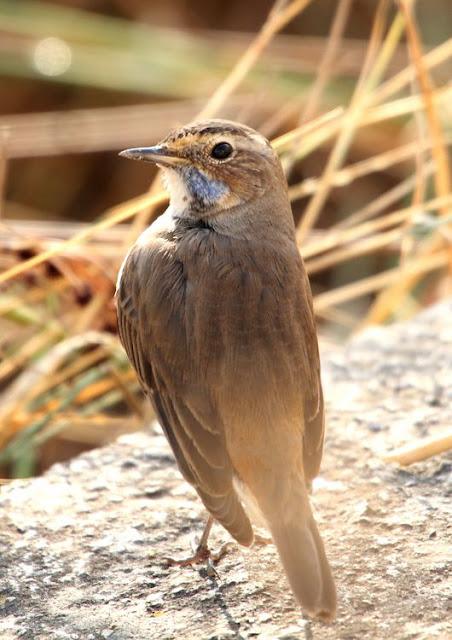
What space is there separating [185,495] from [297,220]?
4261 mm

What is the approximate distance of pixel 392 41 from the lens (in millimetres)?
5840

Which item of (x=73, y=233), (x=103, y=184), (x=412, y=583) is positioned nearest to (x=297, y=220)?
(x=103, y=184)

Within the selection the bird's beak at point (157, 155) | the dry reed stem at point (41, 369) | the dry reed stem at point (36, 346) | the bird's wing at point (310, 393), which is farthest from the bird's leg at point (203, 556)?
the dry reed stem at point (36, 346)

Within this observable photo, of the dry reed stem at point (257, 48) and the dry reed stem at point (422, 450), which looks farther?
the dry reed stem at point (257, 48)

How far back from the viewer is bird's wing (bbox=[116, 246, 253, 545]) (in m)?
4.01

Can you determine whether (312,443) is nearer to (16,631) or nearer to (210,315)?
(210,315)

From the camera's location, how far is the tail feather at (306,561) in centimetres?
359

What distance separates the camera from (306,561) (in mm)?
3699

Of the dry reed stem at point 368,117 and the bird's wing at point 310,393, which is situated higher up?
the dry reed stem at point 368,117

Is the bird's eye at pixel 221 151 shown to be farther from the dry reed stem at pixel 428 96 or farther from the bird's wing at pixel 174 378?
the dry reed stem at pixel 428 96

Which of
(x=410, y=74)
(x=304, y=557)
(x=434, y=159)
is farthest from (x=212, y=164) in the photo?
(x=434, y=159)

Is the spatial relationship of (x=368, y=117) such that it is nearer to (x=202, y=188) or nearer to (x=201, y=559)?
(x=202, y=188)

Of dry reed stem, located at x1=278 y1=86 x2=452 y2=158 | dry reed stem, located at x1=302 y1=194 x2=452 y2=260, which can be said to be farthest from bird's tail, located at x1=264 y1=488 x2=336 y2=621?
dry reed stem, located at x1=278 y1=86 x2=452 y2=158

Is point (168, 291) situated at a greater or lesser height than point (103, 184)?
lesser
